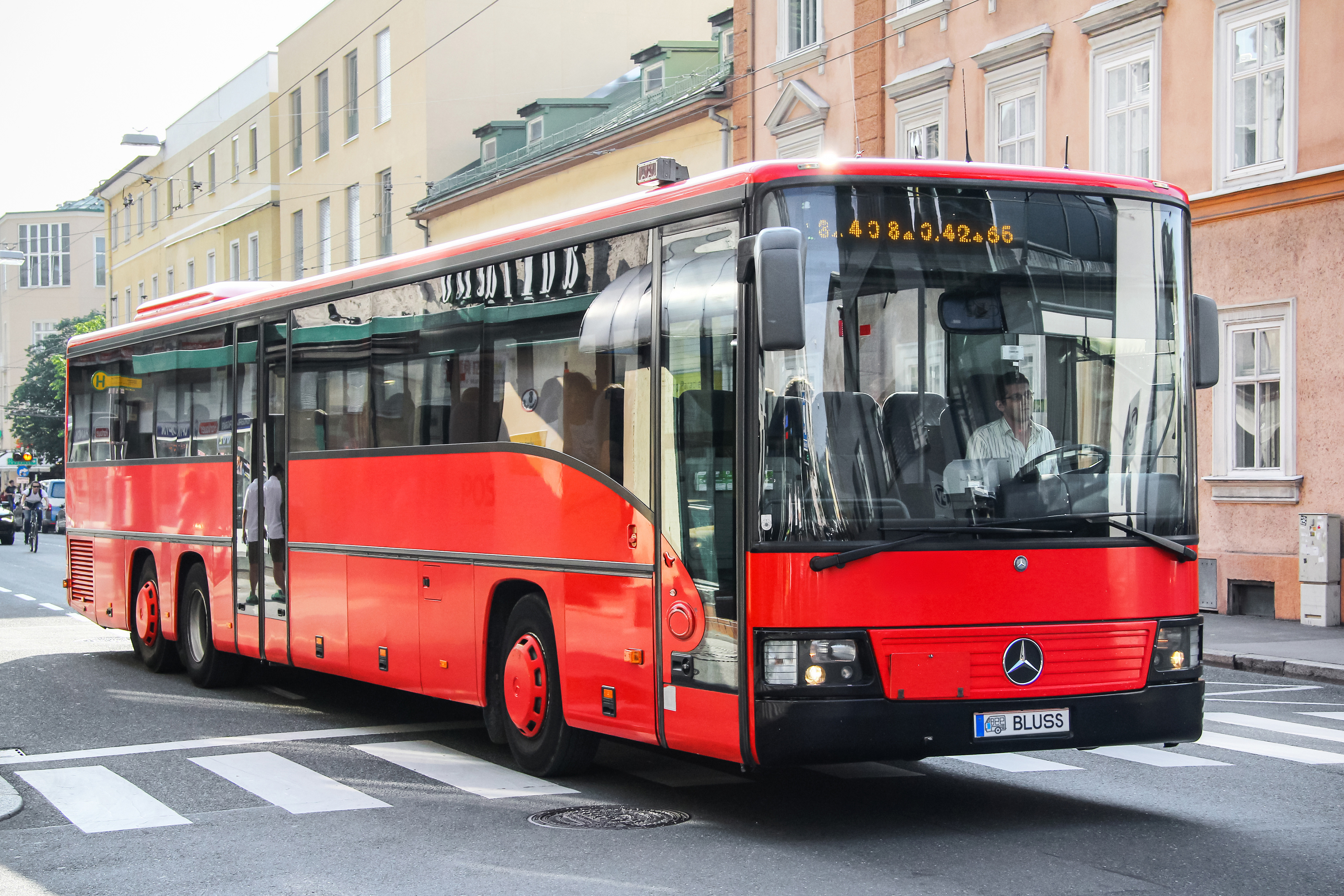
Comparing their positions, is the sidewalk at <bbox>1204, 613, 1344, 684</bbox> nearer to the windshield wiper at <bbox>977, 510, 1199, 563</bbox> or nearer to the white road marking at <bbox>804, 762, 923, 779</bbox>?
the white road marking at <bbox>804, 762, 923, 779</bbox>

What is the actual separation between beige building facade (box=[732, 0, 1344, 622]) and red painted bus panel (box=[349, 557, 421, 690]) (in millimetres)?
8526

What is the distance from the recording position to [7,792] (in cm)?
893

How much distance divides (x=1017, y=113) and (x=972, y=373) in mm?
17896

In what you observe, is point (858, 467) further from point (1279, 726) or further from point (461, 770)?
point (1279, 726)

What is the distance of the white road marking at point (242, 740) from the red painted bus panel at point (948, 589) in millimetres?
4605

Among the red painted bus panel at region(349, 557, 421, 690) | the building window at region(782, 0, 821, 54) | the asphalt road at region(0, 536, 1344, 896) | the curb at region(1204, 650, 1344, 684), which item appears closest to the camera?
the asphalt road at region(0, 536, 1344, 896)

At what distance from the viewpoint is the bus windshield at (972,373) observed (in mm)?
7309

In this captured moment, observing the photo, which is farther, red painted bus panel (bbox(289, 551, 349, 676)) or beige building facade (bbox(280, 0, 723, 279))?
beige building facade (bbox(280, 0, 723, 279))

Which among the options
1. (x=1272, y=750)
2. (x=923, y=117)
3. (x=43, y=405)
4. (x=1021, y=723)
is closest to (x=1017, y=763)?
(x=1272, y=750)

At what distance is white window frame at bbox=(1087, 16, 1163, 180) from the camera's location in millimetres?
21547

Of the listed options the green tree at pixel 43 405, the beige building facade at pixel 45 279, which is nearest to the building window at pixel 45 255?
the beige building facade at pixel 45 279

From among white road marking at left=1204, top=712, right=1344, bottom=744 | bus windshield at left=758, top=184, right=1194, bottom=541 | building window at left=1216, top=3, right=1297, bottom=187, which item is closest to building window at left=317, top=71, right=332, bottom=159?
building window at left=1216, top=3, right=1297, bottom=187

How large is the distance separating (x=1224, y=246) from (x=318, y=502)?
12993mm

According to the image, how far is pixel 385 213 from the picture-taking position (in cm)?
4444
